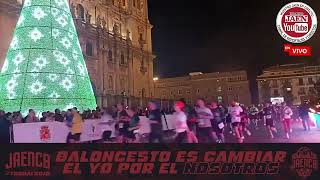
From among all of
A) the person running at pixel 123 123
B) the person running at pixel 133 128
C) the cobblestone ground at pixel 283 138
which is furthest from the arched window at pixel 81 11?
the person running at pixel 133 128

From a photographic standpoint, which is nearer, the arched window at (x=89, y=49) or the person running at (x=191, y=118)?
the person running at (x=191, y=118)

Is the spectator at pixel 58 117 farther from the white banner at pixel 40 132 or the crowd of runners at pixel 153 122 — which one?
the white banner at pixel 40 132

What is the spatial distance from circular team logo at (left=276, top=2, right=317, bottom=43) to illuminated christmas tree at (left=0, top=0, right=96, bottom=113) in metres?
8.80

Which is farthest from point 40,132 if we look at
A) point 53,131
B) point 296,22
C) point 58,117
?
point 296,22

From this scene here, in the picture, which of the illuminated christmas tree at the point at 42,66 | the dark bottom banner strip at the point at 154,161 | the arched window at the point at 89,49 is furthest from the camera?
the arched window at the point at 89,49

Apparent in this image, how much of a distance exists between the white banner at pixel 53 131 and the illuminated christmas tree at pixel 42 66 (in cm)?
270

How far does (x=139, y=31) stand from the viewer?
64938 mm

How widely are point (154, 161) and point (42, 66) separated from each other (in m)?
9.63

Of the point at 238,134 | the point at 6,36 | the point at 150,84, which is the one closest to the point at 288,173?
the point at 238,134

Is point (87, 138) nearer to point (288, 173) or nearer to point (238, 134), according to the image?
point (238, 134)

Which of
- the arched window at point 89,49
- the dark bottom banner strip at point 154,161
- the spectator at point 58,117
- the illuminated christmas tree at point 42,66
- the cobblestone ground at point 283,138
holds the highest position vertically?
the arched window at point 89,49

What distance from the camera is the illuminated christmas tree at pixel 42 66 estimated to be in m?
17.5

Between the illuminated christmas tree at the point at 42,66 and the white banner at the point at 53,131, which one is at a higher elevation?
the illuminated christmas tree at the point at 42,66

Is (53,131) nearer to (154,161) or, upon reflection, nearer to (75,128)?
(75,128)
